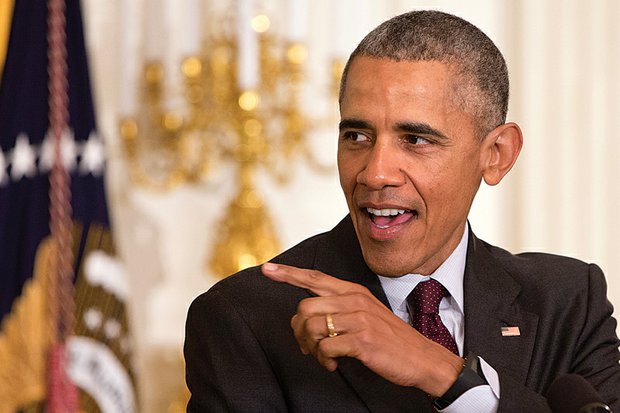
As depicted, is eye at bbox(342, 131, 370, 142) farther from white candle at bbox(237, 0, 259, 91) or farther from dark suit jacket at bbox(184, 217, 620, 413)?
white candle at bbox(237, 0, 259, 91)

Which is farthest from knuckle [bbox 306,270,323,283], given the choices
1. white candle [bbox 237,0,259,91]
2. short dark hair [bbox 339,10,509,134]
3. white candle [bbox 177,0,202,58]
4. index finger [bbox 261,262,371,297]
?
white candle [bbox 177,0,202,58]

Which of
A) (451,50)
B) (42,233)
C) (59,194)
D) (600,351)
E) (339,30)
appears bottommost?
(600,351)

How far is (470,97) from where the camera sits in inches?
83.1

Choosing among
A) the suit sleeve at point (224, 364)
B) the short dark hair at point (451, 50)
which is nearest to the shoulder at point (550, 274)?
the short dark hair at point (451, 50)

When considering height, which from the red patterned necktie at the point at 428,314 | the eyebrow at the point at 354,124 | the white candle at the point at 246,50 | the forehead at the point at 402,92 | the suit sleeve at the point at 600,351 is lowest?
the suit sleeve at the point at 600,351

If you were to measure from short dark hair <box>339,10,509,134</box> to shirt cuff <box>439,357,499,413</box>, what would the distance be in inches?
20.3

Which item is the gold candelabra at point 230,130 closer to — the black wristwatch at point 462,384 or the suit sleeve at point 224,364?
the suit sleeve at point 224,364

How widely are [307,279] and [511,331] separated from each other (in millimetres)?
631

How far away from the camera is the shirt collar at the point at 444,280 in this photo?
217 cm

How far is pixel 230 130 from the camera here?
4.20 m

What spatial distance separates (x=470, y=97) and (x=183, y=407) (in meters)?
2.19

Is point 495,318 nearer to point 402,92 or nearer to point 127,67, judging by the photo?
point 402,92

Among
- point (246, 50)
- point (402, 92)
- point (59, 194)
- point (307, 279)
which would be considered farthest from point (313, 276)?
point (246, 50)

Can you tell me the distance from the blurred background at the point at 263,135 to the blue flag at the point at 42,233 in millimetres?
337
